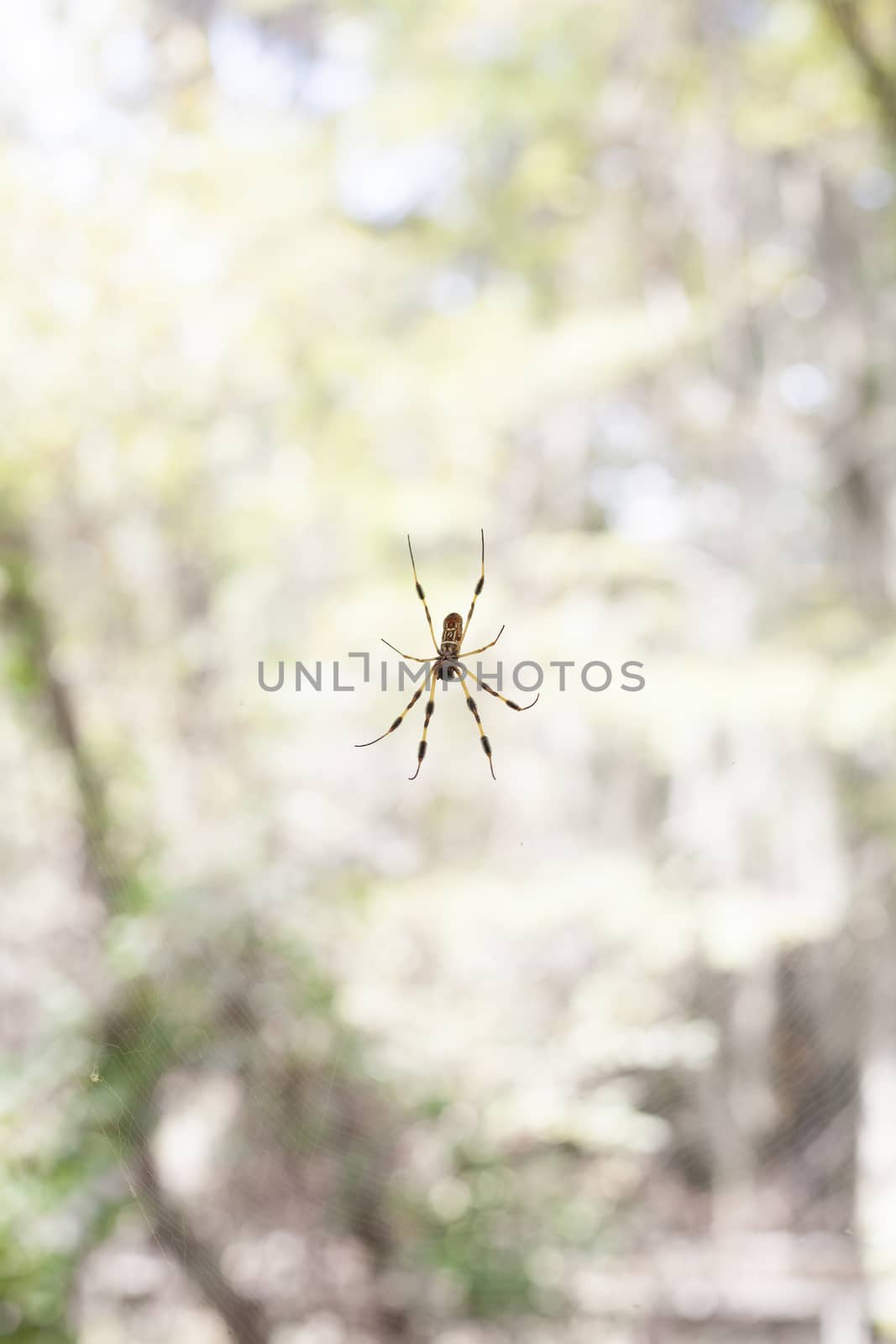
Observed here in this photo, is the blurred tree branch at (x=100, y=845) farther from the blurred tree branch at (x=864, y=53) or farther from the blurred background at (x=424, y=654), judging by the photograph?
the blurred tree branch at (x=864, y=53)

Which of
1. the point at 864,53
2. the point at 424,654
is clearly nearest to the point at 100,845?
the point at 424,654

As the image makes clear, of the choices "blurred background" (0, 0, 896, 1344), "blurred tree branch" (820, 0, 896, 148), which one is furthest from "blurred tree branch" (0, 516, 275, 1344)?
"blurred tree branch" (820, 0, 896, 148)

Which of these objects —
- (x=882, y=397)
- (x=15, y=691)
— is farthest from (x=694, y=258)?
(x=15, y=691)

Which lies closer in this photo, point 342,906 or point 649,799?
point 342,906

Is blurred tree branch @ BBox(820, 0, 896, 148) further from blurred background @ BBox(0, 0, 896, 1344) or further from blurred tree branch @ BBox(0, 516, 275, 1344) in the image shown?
blurred tree branch @ BBox(0, 516, 275, 1344)

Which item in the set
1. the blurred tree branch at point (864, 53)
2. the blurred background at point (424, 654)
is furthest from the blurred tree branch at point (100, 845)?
the blurred tree branch at point (864, 53)

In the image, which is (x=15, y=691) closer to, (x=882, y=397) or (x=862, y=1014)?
(x=882, y=397)

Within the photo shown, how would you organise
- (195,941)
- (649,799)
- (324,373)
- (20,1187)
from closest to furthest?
(20,1187) < (195,941) < (324,373) < (649,799)

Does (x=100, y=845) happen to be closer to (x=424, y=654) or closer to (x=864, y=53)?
(x=424, y=654)
